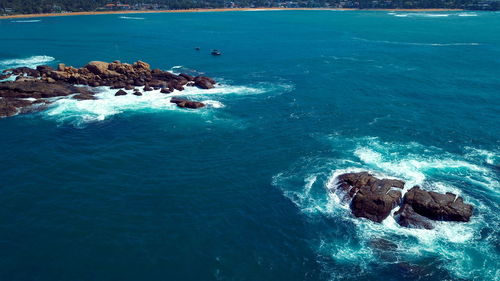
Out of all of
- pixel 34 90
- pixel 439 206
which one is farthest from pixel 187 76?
pixel 439 206

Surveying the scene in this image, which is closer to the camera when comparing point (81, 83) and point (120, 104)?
point (120, 104)

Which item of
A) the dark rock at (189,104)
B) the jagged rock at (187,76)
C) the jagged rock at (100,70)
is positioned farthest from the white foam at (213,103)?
the jagged rock at (100,70)

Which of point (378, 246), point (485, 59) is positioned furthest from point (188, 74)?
point (485, 59)

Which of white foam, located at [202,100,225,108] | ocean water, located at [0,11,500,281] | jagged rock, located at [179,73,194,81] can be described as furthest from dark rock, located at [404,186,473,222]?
jagged rock, located at [179,73,194,81]

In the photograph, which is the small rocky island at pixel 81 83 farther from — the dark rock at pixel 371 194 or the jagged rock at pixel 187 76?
the dark rock at pixel 371 194

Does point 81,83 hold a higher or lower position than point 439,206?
higher

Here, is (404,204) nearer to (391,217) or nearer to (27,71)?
(391,217)
